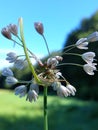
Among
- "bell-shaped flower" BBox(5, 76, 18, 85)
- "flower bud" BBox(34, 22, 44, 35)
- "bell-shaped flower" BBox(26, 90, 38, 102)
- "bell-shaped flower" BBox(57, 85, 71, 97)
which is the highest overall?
"flower bud" BBox(34, 22, 44, 35)

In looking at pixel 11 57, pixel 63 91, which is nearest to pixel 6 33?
pixel 11 57

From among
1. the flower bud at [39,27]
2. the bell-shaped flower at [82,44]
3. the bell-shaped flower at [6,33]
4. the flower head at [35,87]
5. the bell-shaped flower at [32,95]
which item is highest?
the bell-shaped flower at [6,33]

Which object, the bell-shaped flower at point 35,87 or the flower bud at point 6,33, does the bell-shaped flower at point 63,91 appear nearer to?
the bell-shaped flower at point 35,87

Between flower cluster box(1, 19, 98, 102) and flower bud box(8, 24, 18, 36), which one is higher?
flower bud box(8, 24, 18, 36)

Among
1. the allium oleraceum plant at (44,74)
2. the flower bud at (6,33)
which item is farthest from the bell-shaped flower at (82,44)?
the flower bud at (6,33)

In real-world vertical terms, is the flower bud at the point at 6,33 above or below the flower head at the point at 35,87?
above

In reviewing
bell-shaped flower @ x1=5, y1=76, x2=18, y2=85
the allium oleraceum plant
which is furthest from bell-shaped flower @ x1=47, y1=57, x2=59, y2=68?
bell-shaped flower @ x1=5, y1=76, x2=18, y2=85

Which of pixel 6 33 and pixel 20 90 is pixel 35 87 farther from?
pixel 6 33

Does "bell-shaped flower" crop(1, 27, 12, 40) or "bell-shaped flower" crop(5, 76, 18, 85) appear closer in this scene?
"bell-shaped flower" crop(1, 27, 12, 40)

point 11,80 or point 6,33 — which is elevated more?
point 6,33

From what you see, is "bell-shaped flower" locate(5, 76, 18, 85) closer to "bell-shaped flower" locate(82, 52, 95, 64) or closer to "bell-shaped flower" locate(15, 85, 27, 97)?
"bell-shaped flower" locate(15, 85, 27, 97)

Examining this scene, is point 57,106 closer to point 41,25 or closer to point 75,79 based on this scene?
point 75,79

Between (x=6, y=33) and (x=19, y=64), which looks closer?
(x=6, y=33)
